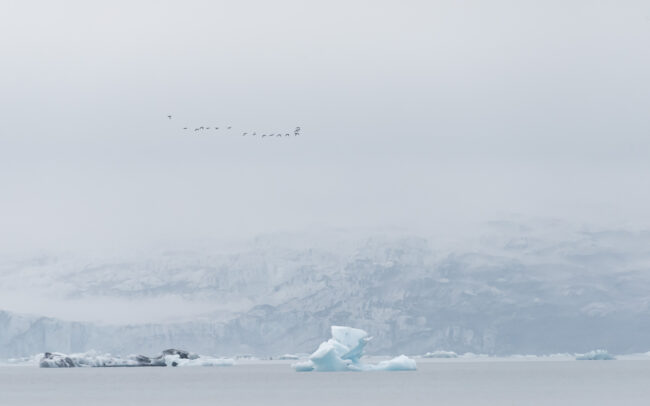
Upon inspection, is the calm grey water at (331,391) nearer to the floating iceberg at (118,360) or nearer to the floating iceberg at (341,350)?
the floating iceberg at (341,350)

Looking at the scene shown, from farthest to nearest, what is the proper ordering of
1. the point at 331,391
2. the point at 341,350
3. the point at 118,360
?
the point at 118,360
the point at 341,350
the point at 331,391

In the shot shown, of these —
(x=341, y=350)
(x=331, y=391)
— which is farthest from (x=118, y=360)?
(x=331, y=391)

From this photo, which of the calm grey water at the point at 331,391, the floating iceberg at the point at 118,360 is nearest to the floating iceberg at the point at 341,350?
the calm grey water at the point at 331,391

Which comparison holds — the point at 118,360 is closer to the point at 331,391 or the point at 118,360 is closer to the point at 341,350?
the point at 341,350

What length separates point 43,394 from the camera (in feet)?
274

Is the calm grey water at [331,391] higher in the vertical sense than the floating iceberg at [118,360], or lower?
lower

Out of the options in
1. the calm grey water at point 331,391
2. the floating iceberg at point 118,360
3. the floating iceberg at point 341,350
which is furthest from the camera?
the floating iceberg at point 118,360

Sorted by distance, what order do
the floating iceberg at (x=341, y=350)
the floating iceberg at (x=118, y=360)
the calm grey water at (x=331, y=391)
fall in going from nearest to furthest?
the calm grey water at (x=331, y=391) → the floating iceberg at (x=341, y=350) → the floating iceberg at (x=118, y=360)

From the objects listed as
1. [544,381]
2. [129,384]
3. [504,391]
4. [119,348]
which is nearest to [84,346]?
[119,348]

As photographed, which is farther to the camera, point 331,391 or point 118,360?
point 118,360

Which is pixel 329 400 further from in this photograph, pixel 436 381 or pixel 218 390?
pixel 436 381

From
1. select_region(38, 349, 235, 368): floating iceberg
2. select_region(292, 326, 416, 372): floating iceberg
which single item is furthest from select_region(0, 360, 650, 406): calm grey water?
select_region(38, 349, 235, 368): floating iceberg

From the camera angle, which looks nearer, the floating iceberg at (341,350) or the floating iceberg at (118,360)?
the floating iceberg at (341,350)

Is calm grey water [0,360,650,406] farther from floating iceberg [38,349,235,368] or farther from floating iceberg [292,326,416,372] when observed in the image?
floating iceberg [38,349,235,368]
